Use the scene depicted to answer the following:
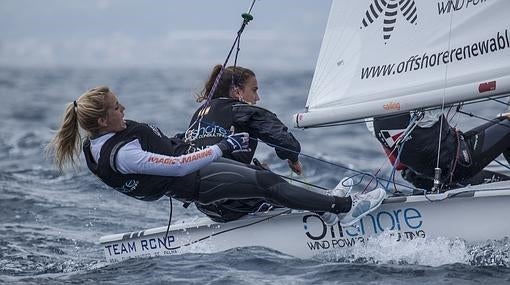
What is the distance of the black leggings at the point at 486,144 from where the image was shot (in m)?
5.89

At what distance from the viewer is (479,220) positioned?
546cm

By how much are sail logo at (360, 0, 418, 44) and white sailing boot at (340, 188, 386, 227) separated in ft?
2.84

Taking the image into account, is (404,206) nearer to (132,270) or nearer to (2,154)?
(132,270)

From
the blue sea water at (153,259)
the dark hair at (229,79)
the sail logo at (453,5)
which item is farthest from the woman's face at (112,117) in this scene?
the sail logo at (453,5)

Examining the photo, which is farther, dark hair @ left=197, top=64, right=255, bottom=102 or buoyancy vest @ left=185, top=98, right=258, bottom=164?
dark hair @ left=197, top=64, right=255, bottom=102

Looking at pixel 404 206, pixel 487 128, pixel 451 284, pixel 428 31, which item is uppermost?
pixel 428 31

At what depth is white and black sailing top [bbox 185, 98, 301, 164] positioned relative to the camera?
5.84 m

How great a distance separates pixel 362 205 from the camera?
5598 mm

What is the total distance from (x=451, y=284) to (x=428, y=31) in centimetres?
→ 148

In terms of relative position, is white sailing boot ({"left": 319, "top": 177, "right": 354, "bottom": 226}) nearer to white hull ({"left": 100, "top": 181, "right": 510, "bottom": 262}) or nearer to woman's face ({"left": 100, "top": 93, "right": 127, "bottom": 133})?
white hull ({"left": 100, "top": 181, "right": 510, "bottom": 262})

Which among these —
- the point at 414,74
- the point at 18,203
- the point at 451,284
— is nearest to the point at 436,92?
the point at 414,74

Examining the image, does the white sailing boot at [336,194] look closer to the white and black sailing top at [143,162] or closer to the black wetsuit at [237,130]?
the black wetsuit at [237,130]

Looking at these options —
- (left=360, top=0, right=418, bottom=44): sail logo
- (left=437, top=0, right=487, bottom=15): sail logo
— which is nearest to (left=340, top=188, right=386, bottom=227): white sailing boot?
(left=360, top=0, right=418, bottom=44): sail logo

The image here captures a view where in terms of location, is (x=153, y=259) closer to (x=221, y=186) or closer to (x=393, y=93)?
(x=221, y=186)
